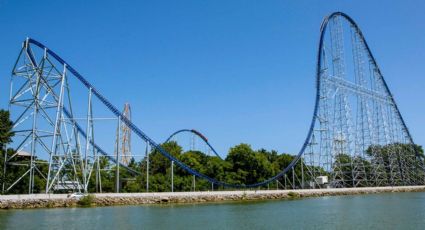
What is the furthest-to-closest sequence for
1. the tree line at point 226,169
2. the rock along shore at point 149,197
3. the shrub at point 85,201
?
the tree line at point 226,169 < the shrub at point 85,201 < the rock along shore at point 149,197

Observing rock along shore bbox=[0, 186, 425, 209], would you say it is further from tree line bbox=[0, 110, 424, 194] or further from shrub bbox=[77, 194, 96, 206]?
tree line bbox=[0, 110, 424, 194]

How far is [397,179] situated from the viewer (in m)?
49.6

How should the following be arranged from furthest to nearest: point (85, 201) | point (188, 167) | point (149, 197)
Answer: point (188, 167) < point (149, 197) < point (85, 201)

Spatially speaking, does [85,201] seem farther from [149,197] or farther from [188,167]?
[188,167]

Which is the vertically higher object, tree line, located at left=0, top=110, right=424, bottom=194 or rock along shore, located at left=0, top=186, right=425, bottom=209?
tree line, located at left=0, top=110, right=424, bottom=194

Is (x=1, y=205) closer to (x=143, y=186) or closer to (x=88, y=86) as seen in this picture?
(x=88, y=86)

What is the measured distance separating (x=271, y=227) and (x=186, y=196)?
586 inches

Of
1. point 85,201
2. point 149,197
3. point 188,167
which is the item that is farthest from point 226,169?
point 85,201

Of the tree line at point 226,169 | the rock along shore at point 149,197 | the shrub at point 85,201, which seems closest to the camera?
the rock along shore at point 149,197

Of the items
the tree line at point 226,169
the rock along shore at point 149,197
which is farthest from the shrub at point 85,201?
the tree line at point 226,169

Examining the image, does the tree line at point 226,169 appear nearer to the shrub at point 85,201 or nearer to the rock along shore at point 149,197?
the rock along shore at point 149,197

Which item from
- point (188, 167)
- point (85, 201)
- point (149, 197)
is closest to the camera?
point (85, 201)

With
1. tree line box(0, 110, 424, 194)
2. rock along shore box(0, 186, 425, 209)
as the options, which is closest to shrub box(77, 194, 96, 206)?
rock along shore box(0, 186, 425, 209)

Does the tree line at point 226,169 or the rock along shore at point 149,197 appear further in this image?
the tree line at point 226,169
